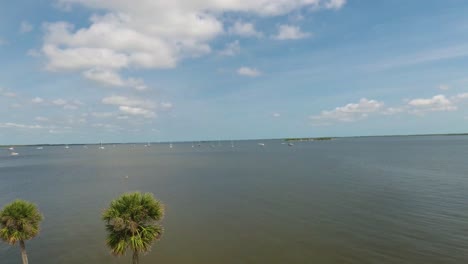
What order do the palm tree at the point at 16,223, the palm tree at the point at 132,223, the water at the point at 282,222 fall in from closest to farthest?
1. the palm tree at the point at 132,223
2. the palm tree at the point at 16,223
3. the water at the point at 282,222

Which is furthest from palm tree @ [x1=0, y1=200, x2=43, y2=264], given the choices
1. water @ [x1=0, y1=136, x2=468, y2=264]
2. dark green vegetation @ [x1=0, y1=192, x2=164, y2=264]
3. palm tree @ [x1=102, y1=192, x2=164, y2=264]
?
water @ [x1=0, y1=136, x2=468, y2=264]

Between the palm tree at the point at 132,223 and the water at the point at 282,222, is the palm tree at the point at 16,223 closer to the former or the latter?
the palm tree at the point at 132,223

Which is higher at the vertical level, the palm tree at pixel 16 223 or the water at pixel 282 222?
the palm tree at pixel 16 223

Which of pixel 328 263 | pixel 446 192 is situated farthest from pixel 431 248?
pixel 446 192

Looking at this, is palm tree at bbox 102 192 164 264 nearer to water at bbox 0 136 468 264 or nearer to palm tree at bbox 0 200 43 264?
palm tree at bbox 0 200 43 264

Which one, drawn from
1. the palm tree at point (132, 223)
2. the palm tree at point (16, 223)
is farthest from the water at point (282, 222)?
the palm tree at point (132, 223)

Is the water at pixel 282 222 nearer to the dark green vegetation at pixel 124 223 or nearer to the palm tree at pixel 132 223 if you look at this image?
the dark green vegetation at pixel 124 223

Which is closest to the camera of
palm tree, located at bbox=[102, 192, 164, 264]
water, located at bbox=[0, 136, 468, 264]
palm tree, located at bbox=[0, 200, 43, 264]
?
palm tree, located at bbox=[102, 192, 164, 264]

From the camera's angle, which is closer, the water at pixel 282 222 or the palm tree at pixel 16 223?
the palm tree at pixel 16 223

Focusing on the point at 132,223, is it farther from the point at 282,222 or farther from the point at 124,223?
the point at 282,222

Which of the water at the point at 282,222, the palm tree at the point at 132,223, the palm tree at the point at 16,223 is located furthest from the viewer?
the water at the point at 282,222
